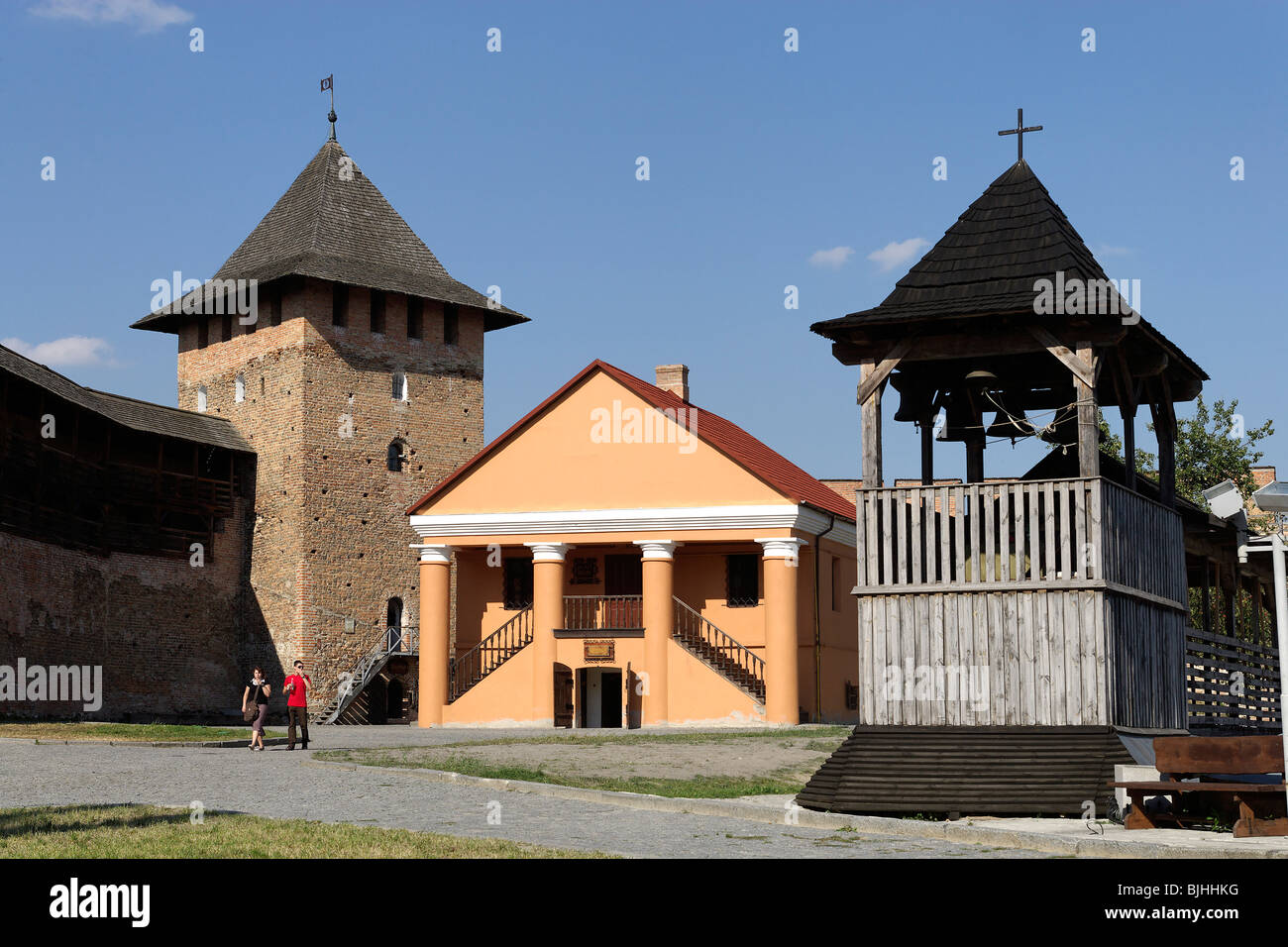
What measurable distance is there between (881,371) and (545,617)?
63.1 feet

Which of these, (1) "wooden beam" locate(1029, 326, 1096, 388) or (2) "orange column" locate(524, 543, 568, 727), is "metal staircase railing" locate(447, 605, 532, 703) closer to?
(2) "orange column" locate(524, 543, 568, 727)

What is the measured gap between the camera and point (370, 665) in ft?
141

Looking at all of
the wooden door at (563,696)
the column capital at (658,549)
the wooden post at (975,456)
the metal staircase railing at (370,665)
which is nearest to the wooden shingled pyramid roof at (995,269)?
the wooden post at (975,456)

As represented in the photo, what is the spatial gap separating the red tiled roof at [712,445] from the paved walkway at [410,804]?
14.6 meters

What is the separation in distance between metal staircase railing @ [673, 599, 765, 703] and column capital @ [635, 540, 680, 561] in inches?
58.4

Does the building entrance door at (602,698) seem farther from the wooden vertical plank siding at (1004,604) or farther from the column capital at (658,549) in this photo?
the wooden vertical plank siding at (1004,604)

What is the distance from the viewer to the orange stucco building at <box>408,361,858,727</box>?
110 ft

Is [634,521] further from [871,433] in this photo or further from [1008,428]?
[871,433]

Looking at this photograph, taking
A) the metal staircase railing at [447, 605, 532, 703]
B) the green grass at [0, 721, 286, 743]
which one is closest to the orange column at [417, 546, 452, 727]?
the metal staircase railing at [447, 605, 532, 703]

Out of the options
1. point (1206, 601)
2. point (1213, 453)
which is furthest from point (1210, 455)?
point (1206, 601)

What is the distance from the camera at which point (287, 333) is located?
144 ft

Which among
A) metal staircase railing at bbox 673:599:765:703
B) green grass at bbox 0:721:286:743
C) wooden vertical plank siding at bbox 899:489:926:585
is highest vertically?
wooden vertical plank siding at bbox 899:489:926:585

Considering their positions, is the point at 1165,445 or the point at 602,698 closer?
the point at 1165,445

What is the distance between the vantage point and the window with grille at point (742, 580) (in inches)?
Answer: 1405
